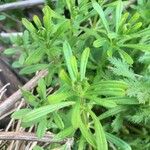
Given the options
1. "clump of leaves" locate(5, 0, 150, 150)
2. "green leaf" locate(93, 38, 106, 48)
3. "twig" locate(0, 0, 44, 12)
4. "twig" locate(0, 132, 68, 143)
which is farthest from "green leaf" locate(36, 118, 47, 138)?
"twig" locate(0, 0, 44, 12)

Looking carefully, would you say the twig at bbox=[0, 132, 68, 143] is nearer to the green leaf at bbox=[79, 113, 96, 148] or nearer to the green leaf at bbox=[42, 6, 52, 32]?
the green leaf at bbox=[79, 113, 96, 148]

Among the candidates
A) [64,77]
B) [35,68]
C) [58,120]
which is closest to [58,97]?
[64,77]

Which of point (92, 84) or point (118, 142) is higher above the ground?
point (92, 84)

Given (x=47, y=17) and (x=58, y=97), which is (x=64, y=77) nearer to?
(x=58, y=97)

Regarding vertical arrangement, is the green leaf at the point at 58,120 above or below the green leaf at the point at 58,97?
below

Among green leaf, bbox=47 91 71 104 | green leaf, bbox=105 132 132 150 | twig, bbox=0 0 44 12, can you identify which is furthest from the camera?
twig, bbox=0 0 44 12

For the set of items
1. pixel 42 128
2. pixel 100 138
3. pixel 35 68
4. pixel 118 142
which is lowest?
pixel 118 142

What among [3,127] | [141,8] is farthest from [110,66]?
[3,127]

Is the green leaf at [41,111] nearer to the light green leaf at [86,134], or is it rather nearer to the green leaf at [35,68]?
the light green leaf at [86,134]

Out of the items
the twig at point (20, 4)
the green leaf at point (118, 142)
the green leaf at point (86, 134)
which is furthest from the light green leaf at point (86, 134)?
the twig at point (20, 4)
